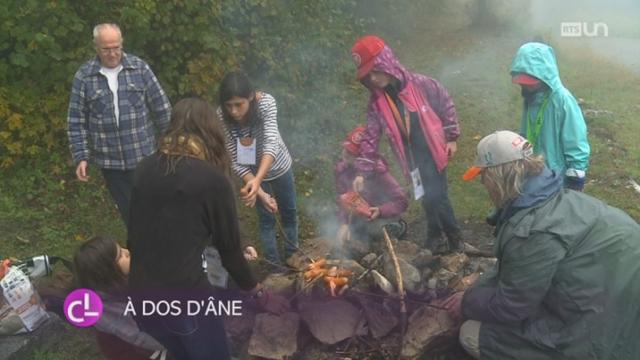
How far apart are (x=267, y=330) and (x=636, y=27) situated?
1261cm

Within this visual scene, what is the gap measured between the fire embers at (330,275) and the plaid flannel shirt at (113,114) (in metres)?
1.42

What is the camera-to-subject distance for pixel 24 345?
3826 millimetres

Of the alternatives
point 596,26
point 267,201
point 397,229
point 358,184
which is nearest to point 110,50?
point 267,201

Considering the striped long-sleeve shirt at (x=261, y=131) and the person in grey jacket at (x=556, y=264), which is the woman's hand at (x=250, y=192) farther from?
the person in grey jacket at (x=556, y=264)

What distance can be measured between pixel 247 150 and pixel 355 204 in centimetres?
89

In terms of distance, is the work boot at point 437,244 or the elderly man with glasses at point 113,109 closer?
the elderly man with glasses at point 113,109

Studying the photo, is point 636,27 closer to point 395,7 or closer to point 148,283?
point 395,7

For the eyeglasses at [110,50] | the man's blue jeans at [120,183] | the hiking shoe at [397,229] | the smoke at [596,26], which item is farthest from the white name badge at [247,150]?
the smoke at [596,26]

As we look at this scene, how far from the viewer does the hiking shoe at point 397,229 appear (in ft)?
15.8

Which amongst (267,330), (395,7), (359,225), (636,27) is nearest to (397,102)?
(359,225)

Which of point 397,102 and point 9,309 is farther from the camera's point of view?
point 397,102

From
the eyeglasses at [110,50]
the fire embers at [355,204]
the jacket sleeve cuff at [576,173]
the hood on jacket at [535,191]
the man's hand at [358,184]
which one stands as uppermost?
the eyeglasses at [110,50]

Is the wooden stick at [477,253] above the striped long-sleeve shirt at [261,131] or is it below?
below

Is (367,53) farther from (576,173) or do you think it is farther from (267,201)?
(576,173)
